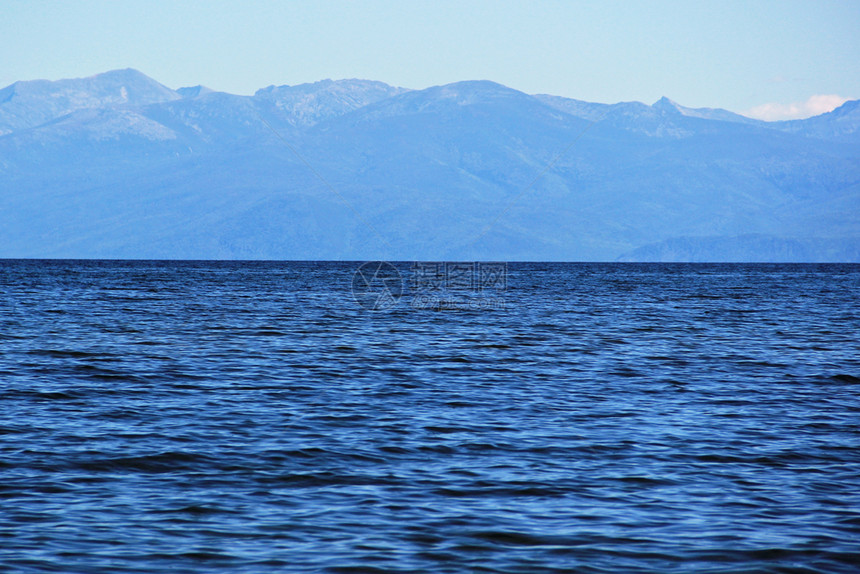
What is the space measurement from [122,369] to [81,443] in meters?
10.6

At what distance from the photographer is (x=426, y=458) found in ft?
54.1

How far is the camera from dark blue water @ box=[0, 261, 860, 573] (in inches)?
467

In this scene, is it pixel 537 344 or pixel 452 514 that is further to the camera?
pixel 537 344

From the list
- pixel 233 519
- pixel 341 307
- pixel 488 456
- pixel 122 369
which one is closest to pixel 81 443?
pixel 233 519

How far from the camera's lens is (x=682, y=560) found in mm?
11586

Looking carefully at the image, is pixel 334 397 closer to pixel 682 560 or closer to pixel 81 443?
pixel 81 443

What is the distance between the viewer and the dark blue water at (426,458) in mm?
11859

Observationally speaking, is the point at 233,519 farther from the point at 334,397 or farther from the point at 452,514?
the point at 334,397

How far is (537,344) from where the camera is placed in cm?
3684

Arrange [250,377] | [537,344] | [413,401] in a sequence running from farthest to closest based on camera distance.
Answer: [537,344]
[250,377]
[413,401]

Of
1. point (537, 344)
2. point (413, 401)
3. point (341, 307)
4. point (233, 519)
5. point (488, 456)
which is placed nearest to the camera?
point (233, 519)

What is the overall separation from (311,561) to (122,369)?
1779 cm

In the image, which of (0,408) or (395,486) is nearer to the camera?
(395,486)

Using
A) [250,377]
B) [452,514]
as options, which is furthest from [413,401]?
[452,514]
